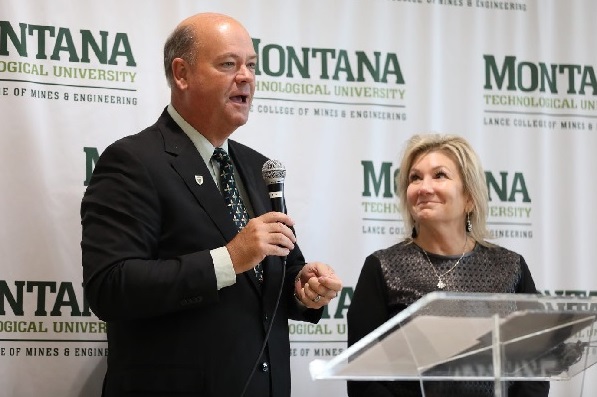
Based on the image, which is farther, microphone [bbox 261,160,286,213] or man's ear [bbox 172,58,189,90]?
man's ear [bbox 172,58,189,90]

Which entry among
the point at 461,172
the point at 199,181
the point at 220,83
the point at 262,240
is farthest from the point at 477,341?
the point at 461,172

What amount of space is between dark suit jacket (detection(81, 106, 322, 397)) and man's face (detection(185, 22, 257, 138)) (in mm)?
145

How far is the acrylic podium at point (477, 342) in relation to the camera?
5.84 feet

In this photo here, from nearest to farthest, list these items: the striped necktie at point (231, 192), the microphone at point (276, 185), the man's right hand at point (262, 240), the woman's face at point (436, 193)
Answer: the man's right hand at point (262, 240) < the microphone at point (276, 185) < the striped necktie at point (231, 192) < the woman's face at point (436, 193)

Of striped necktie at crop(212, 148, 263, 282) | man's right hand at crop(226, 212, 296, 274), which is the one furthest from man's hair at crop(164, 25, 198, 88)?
man's right hand at crop(226, 212, 296, 274)

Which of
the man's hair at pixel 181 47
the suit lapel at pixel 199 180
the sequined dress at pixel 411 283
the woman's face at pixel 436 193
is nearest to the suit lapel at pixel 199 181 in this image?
the suit lapel at pixel 199 180

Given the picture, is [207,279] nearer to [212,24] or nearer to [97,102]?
[212,24]

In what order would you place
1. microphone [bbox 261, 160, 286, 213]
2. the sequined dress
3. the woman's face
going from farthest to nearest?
the woman's face < the sequined dress < microphone [bbox 261, 160, 286, 213]

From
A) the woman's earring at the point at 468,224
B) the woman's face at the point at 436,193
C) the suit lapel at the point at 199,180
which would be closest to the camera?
the suit lapel at the point at 199,180

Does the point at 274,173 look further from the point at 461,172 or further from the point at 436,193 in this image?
the point at 461,172

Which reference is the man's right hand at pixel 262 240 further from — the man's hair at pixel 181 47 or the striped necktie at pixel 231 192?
the man's hair at pixel 181 47

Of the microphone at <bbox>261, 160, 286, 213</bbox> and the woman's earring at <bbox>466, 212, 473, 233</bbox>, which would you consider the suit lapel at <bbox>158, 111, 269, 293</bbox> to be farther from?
the woman's earring at <bbox>466, 212, 473, 233</bbox>

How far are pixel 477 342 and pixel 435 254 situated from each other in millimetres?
1628

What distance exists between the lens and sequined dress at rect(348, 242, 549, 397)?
3.34 meters
